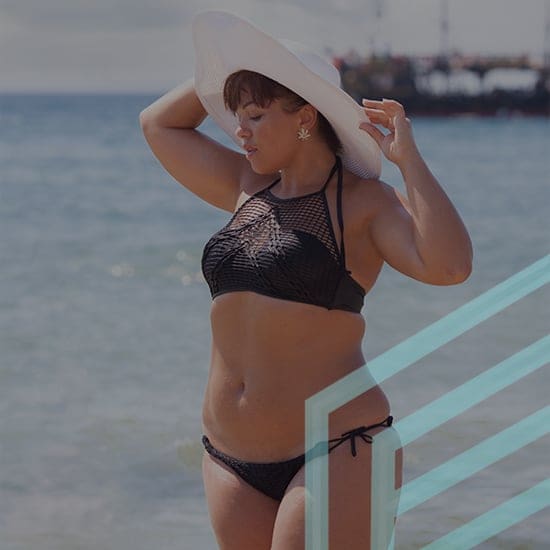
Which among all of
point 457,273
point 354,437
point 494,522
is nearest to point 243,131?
point 457,273

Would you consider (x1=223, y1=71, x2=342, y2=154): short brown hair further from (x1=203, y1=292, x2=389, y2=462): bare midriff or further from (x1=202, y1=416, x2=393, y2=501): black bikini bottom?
(x1=202, y1=416, x2=393, y2=501): black bikini bottom

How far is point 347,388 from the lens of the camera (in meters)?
2.91

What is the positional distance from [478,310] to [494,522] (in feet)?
6.82

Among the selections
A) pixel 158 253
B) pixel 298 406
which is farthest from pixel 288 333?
pixel 158 253

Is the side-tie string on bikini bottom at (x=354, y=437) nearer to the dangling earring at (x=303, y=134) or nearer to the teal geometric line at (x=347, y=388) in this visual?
the teal geometric line at (x=347, y=388)

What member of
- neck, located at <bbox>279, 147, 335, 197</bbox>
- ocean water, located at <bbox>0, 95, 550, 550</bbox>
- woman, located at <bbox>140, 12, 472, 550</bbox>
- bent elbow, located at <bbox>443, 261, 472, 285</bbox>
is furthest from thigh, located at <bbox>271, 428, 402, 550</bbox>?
ocean water, located at <bbox>0, 95, 550, 550</bbox>

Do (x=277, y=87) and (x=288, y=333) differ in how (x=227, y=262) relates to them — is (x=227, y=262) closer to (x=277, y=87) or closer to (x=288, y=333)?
(x=288, y=333)

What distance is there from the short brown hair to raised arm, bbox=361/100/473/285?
0.60 ft

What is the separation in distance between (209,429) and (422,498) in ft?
8.08

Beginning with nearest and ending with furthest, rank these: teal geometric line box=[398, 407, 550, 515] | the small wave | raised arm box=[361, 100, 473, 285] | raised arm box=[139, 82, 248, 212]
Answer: raised arm box=[361, 100, 473, 285], raised arm box=[139, 82, 248, 212], teal geometric line box=[398, 407, 550, 515], the small wave

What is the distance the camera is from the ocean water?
5594 millimetres

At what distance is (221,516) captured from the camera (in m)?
3.01

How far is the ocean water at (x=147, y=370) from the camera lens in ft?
18.4

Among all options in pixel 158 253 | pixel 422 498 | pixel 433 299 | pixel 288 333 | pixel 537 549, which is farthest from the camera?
pixel 158 253
